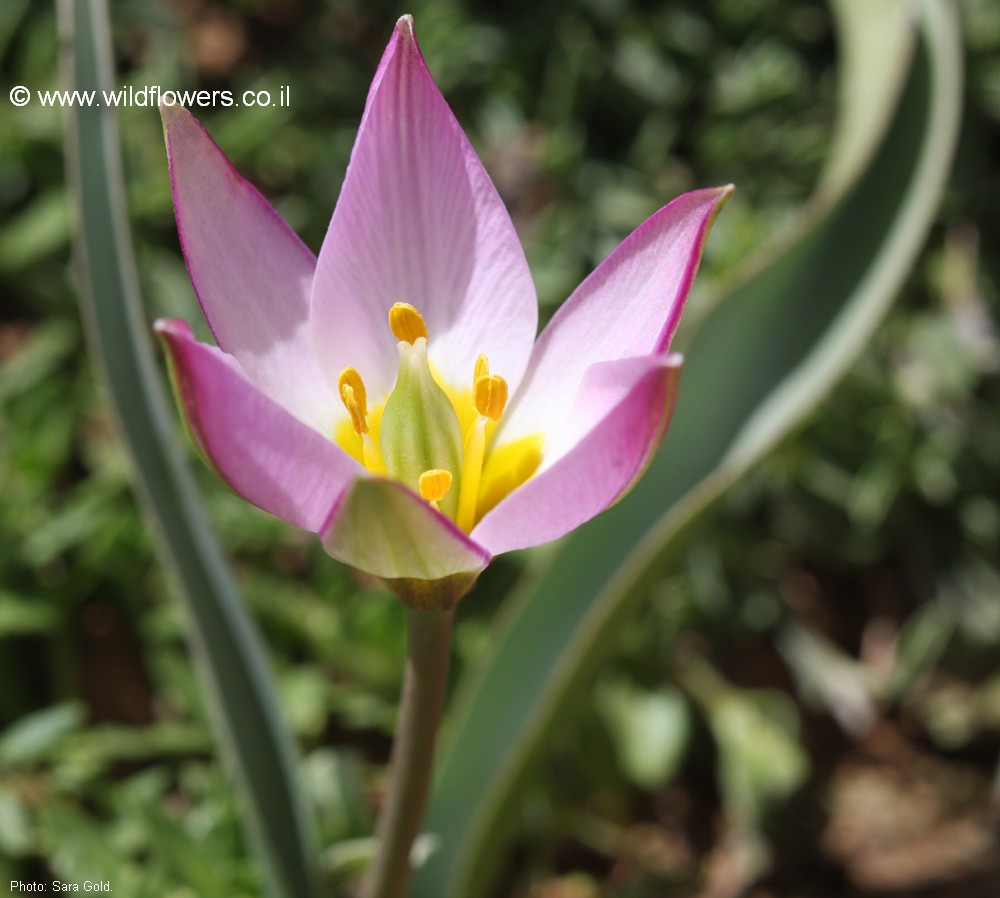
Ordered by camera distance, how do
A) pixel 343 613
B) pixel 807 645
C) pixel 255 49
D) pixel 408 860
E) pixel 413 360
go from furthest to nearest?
pixel 255 49 < pixel 807 645 < pixel 343 613 < pixel 408 860 < pixel 413 360

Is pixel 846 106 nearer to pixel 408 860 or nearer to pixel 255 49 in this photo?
pixel 408 860

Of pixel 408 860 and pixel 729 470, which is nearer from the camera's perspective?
pixel 408 860

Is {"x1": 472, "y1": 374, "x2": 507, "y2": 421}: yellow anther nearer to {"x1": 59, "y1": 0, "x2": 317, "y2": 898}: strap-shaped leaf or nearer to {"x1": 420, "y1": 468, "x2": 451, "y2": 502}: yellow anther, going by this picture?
{"x1": 420, "y1": 468, "x2": 451, "y2": 502}: yellow anther

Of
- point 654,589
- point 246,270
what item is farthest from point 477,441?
point 654,589

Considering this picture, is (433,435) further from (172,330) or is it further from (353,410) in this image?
(172,330)

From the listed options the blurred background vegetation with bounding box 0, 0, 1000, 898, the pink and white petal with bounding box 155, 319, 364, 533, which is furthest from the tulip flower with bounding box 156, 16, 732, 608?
the blurred background vegetation with bounding box 0, 0, 1000, 898

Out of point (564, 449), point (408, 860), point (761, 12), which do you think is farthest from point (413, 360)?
point (761, 12)

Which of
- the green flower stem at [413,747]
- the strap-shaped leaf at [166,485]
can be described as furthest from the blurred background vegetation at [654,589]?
the green flower stem at [413,747]
